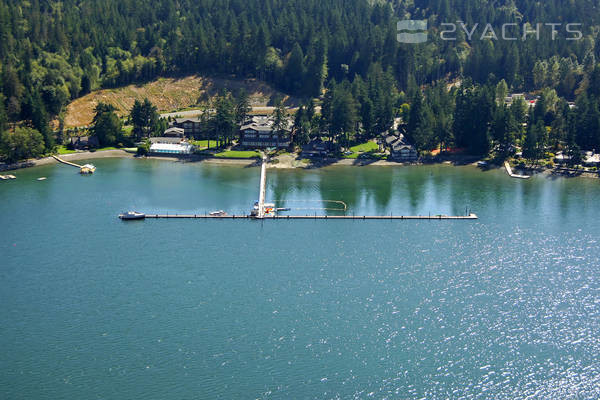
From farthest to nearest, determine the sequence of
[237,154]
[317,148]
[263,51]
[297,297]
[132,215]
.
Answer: [263,51] < [317,148] < [237,154] < [132,215] < [297,297]

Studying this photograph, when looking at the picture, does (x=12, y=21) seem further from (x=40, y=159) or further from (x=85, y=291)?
(x=85, y=291)

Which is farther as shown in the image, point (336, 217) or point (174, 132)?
point (174, 132)

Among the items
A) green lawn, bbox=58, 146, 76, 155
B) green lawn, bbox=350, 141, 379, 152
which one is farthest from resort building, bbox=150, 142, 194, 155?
green lawn, bbox=350, 141, 379, 152

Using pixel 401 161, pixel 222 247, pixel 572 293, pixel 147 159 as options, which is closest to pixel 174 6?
pixel 147 159

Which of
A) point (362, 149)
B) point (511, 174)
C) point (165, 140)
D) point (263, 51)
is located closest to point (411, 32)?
point (263, 51)

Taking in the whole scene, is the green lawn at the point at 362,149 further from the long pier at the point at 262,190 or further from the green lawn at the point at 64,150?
the green lawn at the point at 64,150

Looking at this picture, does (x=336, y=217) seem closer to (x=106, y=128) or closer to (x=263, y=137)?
(x=263, y=137)
